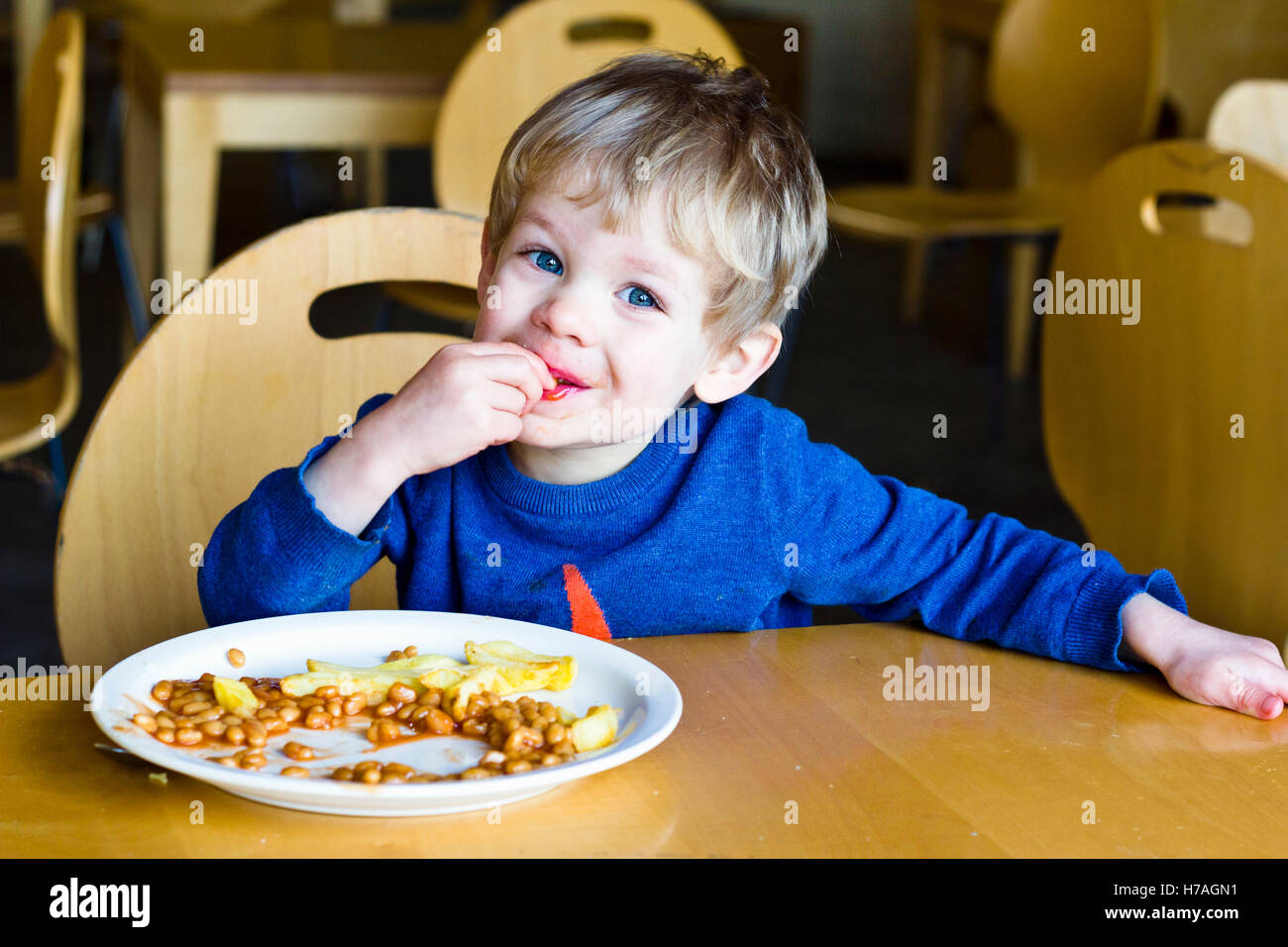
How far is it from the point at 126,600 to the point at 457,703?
49 centimetres

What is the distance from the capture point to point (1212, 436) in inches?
45.8

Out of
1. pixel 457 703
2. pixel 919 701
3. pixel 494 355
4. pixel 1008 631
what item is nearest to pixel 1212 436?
pixel 1008 631

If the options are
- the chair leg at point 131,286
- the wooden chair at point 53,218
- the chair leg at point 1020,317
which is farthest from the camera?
the chair leg at point 1020,317

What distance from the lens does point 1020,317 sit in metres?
3.90

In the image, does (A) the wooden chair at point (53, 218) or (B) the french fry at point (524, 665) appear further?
(A) the wooden chair at point (53, 218)

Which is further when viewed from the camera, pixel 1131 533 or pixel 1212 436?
pixel 1131 533

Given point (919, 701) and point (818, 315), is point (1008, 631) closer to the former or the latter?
point (919, 701)

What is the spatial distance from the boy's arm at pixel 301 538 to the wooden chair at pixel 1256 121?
5.85 ft

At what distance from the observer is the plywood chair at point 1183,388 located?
109 centimetres

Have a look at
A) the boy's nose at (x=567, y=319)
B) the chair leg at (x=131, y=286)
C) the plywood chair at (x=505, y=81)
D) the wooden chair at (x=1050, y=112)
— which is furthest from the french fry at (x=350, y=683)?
the chair leg at (x=131, y=286)

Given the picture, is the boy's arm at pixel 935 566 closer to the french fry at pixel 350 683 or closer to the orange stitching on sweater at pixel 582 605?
the orange stitching on sweater at pixel 582 605

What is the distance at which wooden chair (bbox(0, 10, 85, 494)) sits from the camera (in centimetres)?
180

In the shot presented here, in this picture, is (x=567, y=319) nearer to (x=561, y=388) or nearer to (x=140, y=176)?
(x=561, y=388)

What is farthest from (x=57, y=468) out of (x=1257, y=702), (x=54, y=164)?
(x=1257, y=702)
